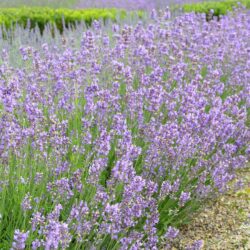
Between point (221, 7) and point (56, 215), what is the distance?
29.2ft

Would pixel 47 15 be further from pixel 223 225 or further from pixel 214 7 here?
pixel 223 225

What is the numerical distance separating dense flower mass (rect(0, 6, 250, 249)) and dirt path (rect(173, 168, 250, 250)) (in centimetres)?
13

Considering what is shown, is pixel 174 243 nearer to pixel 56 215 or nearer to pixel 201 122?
pixel 201 122

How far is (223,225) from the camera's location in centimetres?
335

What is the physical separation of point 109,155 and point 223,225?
2.97 feet

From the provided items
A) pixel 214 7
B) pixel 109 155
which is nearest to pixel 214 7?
pixel 214 7

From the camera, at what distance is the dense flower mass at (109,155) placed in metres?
2.43

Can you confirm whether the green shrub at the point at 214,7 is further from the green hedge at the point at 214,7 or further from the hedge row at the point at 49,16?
the hedge row at the point at 49,16

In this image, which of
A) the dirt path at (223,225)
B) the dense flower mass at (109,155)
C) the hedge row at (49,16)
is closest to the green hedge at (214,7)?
the hedge row at (49,16)

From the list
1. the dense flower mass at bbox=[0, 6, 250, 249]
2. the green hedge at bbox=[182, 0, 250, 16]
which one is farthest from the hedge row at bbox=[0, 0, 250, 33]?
the dense flower mass at bbox=[0, 6, 250, 249]

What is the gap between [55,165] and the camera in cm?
275

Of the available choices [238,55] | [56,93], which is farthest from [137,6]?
[56,93]

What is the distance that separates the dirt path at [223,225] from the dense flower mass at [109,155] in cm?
13

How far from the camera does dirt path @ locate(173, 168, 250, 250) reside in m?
3.16
